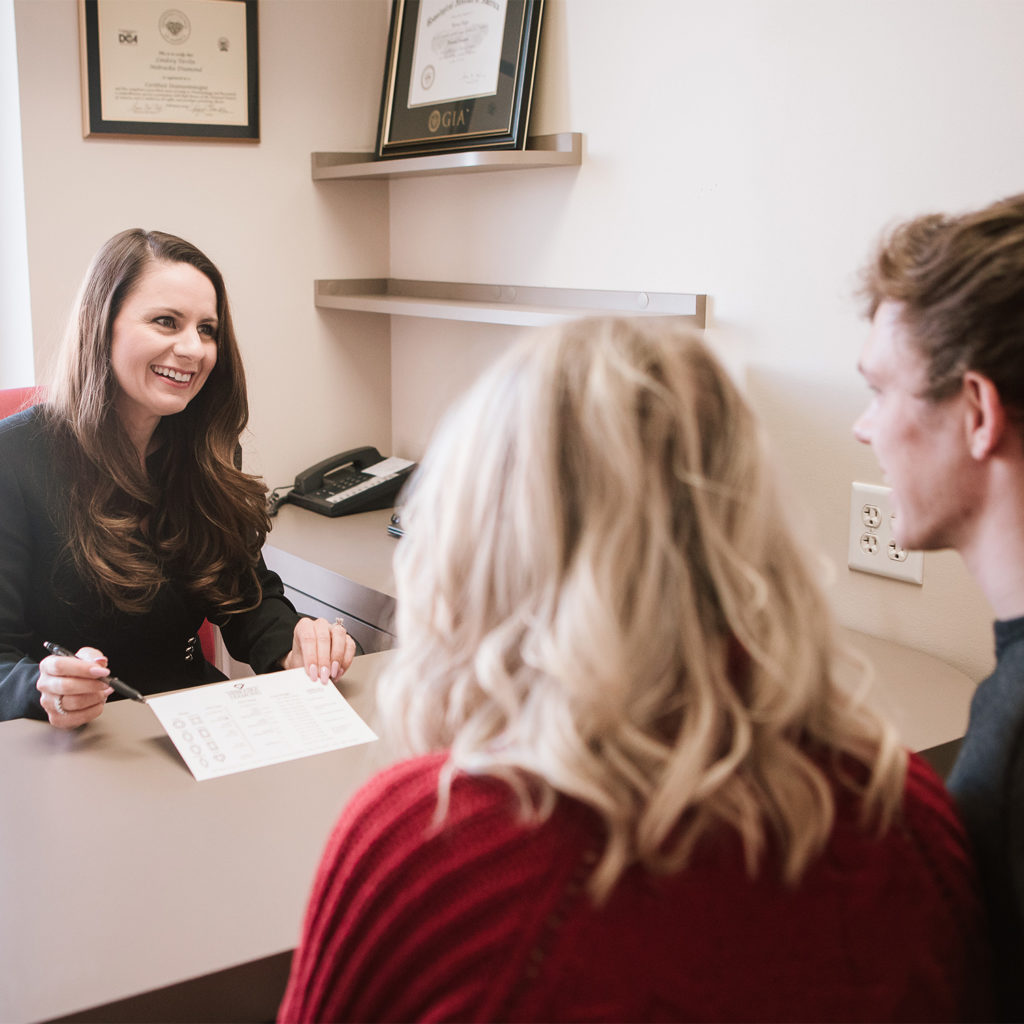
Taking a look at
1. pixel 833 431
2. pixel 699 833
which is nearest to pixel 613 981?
pixel 699 833

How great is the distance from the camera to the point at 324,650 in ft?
5.40

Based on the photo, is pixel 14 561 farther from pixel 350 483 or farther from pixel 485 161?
Result: pixel 485 161

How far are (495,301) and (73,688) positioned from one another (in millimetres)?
1468

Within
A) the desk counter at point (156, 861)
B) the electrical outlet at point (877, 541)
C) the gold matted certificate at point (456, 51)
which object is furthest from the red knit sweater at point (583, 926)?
the gold matted certificate at point (456, 51)

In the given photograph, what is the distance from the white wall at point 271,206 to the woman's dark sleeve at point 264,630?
832 mm

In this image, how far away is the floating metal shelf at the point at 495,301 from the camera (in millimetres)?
2086

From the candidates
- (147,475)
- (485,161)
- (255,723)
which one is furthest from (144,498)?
(485,161)

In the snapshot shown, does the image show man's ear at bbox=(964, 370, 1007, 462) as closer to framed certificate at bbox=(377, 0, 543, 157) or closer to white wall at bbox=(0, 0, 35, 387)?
framed certificate at bbox=(377, 0, 543, 157)

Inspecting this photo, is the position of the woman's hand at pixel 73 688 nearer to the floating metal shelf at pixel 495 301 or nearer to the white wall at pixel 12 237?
the floating metal shelf at pixel 495 301

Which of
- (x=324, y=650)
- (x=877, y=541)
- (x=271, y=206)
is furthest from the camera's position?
(x=271, y=206)

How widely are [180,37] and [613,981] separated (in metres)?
2.43

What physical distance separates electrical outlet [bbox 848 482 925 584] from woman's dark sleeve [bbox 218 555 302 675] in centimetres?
98

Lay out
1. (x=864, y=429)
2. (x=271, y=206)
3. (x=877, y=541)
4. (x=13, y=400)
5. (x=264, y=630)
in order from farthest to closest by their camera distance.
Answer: (x=271, y=206) < (x=13, y=400) < (x=264, y=630) < (x=877, y=541) < (x=864, y=429)

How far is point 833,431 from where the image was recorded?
182 cm
